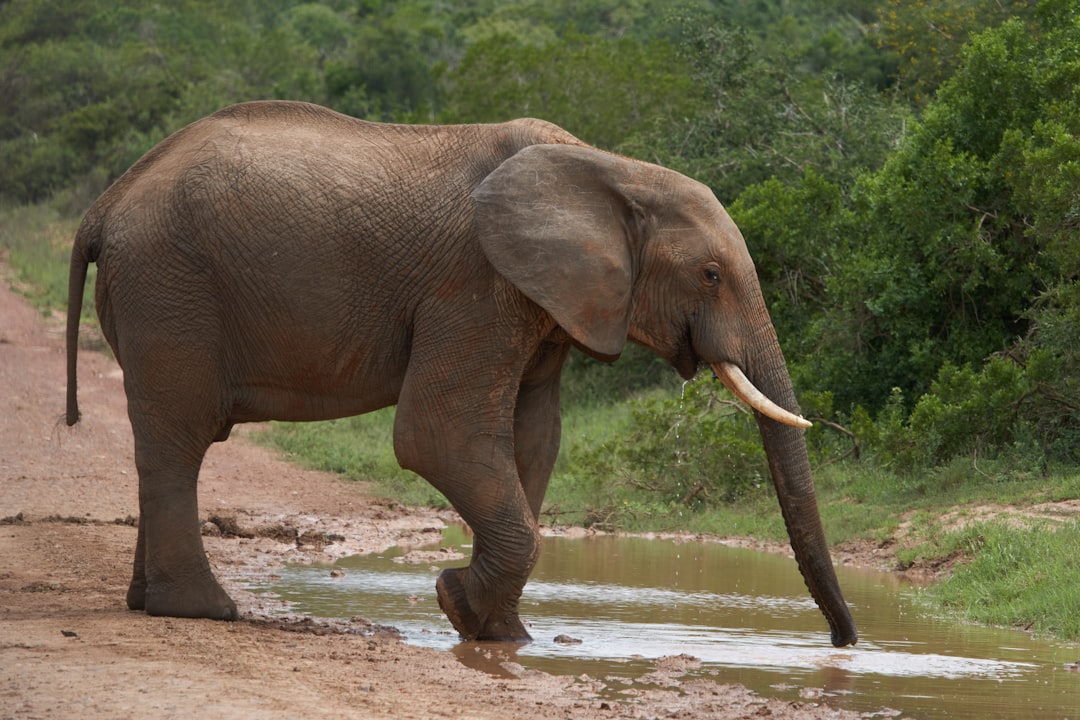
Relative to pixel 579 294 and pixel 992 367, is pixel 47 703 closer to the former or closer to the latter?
pixel 579 294

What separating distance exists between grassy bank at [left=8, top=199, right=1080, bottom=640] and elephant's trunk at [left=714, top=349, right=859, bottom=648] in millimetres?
1432

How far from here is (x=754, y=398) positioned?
268 inches

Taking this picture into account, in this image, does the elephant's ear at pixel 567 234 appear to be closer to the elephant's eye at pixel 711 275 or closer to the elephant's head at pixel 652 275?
the elephant's head at pixel 652 275

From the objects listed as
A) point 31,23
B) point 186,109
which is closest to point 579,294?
point 186,109

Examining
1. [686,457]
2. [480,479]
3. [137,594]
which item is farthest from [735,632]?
[686,457]

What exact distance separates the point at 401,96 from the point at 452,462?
25732 mm

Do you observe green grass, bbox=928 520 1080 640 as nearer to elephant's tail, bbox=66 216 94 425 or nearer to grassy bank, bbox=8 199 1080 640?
grassy bank, bbox=8 199 1080 640

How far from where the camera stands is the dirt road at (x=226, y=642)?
5281 millimetres

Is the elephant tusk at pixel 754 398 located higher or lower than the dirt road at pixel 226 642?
higher

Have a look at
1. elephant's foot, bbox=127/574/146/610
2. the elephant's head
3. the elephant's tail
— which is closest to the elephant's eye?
the elephant's head

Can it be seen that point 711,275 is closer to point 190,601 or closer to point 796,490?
point 796,490

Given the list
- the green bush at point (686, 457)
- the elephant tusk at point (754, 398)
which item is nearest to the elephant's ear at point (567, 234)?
the elephant tusk at point (754, 398)

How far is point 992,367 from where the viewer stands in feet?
36.5

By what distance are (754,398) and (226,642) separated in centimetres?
250
